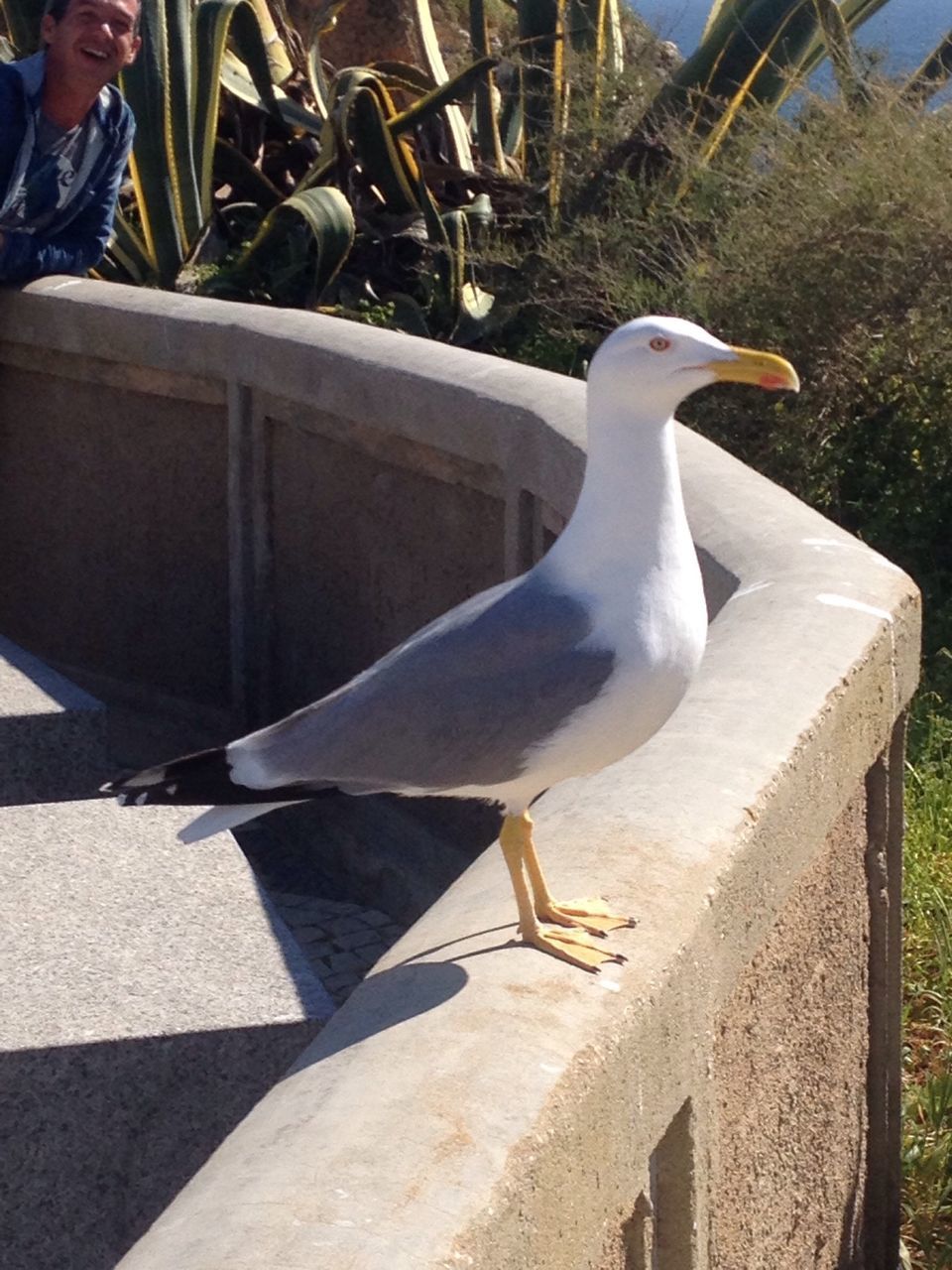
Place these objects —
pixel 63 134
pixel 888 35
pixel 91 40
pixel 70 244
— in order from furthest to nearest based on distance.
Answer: pixel 888 35
pixel 70 244
pixel 63 134
pixel 91 40

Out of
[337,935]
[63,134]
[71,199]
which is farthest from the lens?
[71,199]

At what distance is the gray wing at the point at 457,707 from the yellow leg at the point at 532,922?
8 centimetres

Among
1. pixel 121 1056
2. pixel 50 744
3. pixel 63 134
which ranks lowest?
pixel 50 744

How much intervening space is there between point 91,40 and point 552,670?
380 centimetres

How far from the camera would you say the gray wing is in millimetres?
2219

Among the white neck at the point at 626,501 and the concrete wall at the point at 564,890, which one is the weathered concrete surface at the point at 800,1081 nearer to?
the concrete wall at the point at 564,890

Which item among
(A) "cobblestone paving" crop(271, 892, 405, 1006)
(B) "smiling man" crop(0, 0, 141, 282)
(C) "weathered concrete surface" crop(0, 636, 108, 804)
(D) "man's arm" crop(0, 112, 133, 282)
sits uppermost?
(B) "smiling man" crop(0, 0, 141, 282)

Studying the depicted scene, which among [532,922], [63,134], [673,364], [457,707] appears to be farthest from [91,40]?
[532,922]

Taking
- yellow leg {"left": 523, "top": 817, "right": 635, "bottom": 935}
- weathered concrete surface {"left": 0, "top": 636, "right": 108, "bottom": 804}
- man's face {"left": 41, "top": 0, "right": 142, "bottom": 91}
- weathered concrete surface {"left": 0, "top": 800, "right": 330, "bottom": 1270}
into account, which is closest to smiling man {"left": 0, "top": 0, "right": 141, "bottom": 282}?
man's face {"left": 41, "top": 0, "right": 142, "bottom": 91}

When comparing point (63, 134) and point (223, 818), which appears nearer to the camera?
point (223, 818)

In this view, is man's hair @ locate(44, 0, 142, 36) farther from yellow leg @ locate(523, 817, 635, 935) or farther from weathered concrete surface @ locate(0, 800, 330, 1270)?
yellow leg @ locate(523, 817, 635, 935)

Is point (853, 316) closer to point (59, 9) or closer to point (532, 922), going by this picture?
point (59, 9)

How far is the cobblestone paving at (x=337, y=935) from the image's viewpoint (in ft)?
15.1

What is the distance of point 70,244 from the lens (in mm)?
6043
